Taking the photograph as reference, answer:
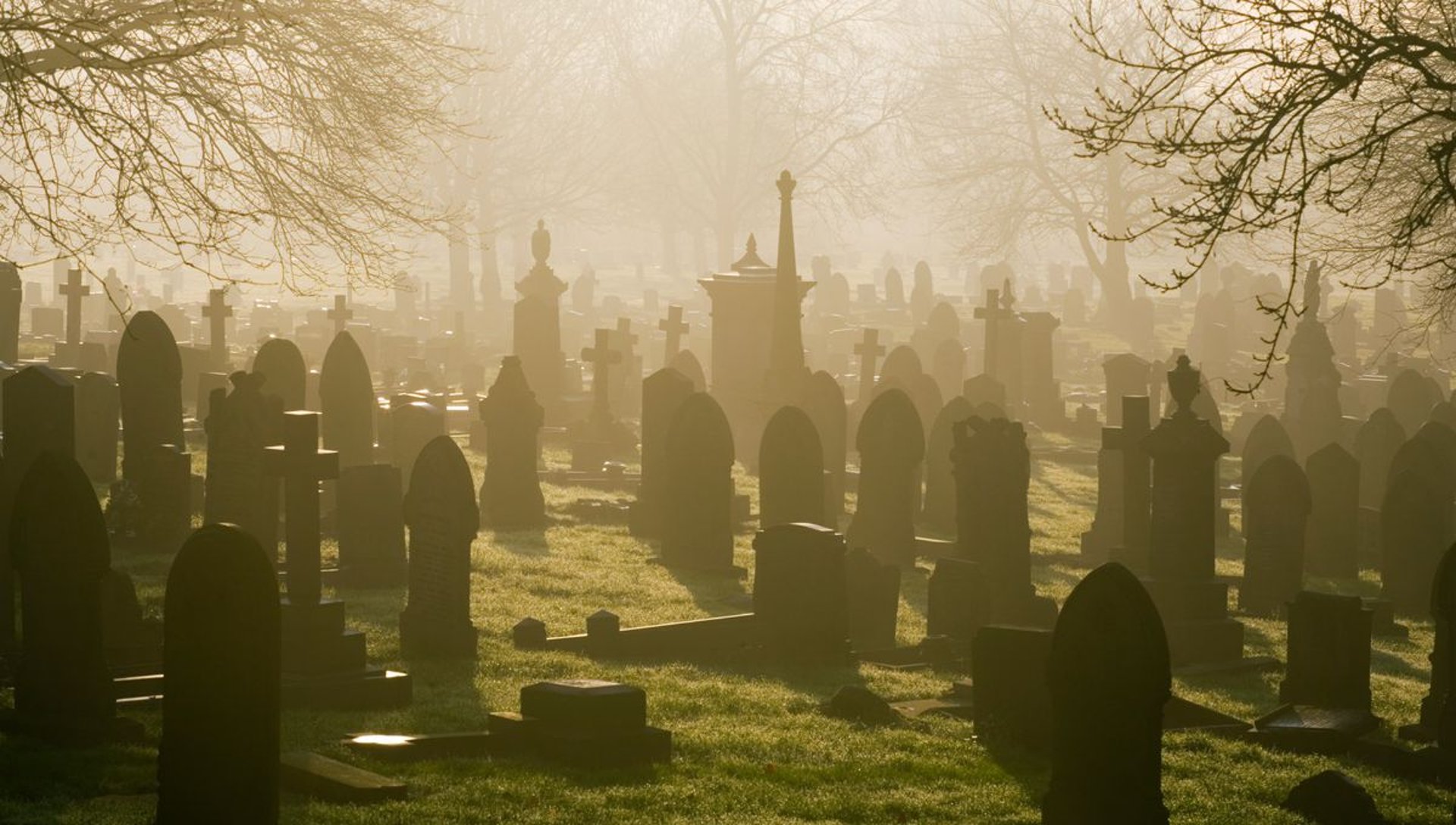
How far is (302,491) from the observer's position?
10438 mm

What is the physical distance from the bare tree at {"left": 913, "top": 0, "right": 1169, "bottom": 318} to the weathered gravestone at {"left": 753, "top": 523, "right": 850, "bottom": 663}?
35668 millimetres

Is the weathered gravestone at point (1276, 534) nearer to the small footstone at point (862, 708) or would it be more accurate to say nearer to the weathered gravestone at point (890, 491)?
the weathered gravestone at point (890, 491)

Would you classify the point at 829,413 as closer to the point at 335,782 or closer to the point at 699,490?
the point at 699,490

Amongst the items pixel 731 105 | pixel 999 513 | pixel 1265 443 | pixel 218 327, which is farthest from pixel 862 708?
pixel 731 105

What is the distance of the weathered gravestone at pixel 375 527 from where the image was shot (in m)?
14.1

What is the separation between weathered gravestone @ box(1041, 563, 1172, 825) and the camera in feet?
23.5

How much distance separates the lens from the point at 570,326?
42094 mm

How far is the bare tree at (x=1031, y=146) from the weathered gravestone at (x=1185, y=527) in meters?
33.8

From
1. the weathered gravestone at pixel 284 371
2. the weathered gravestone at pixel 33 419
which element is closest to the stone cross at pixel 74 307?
the weathered gravestone at pixel 284 371

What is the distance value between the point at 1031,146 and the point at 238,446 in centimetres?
4125

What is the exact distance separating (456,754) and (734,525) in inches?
374

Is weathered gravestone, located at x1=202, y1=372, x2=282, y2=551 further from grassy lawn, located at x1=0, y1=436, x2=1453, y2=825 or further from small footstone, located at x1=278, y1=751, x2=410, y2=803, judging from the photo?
small footstone, located at x1=278, y1=751, x2=410, y2=803

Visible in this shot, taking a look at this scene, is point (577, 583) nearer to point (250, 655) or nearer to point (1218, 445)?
point (1218, 445)

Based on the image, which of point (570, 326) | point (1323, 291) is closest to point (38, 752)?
point (570, 326)
